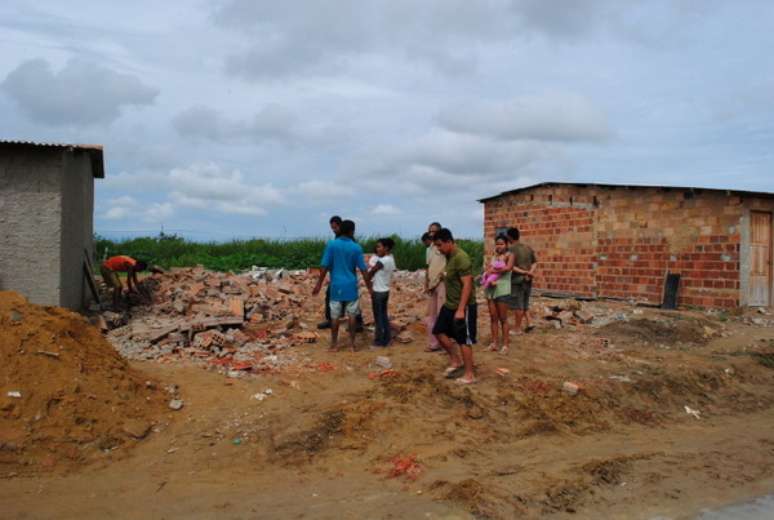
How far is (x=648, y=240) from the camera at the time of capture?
51.5ft

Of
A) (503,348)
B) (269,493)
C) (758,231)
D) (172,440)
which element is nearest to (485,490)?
(269,493)

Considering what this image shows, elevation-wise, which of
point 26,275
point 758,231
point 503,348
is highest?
point 758,231

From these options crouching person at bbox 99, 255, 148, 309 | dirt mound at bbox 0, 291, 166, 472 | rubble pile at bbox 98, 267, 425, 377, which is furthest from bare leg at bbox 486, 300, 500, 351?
crouching person at bbox 99, 255, 148, 309

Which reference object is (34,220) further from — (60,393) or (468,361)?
(468,361)

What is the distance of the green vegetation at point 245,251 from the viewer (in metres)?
24.7

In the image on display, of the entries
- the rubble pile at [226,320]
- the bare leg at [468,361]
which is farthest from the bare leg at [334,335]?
the bare leg at [468,361]

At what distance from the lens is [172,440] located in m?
5.85

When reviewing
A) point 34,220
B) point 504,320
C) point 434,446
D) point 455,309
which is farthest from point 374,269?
point 34,220

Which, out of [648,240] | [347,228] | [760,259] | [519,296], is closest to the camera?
[347,228]

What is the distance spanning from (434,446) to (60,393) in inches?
135

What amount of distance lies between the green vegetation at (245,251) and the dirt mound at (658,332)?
1393cm

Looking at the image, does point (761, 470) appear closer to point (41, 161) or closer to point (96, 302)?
point (41, 161)

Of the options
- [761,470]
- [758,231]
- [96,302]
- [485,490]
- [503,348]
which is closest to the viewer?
[485,490]

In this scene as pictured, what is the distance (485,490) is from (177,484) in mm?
2396
